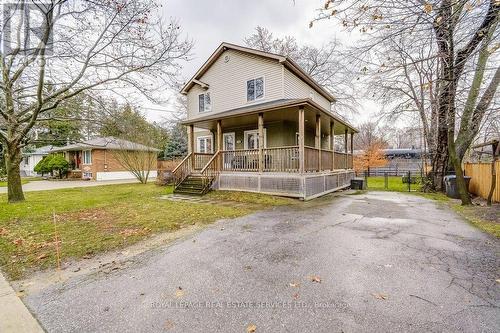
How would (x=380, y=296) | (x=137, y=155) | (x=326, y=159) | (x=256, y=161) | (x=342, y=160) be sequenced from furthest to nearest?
(x=137, y=155) < (x=342, y=160) < (x=326, y=159) < (x=256, y=161) < (x=380, y=296)

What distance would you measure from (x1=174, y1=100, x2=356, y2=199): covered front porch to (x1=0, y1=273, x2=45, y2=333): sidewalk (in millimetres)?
8372

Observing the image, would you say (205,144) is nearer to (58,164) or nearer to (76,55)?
(76,55)

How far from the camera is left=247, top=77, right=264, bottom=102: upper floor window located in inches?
545

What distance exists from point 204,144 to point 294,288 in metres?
15.2

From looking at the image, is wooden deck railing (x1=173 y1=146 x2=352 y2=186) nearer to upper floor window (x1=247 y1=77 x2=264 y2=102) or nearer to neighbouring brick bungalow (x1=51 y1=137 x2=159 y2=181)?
upper floor window (x1=247 y1=77 x2=264 y2=102)

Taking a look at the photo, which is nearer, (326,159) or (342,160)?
(326,159)

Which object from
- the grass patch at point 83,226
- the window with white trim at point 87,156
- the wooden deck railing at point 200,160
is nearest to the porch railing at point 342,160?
the grass patch at point 83,226

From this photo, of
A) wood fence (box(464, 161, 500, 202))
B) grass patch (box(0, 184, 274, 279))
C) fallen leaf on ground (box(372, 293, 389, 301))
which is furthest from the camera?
wood fence (box(464, 161, 500, 202))

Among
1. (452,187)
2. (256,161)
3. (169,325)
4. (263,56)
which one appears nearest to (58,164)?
(256,161)

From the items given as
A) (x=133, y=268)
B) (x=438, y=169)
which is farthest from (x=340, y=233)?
(x=438, y=169)

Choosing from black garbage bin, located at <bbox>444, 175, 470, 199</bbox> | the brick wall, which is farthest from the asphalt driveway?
the brick wall

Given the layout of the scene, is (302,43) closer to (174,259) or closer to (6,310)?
(174,259)

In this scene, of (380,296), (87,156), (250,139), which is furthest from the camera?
(87,156)

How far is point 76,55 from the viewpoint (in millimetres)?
8414
